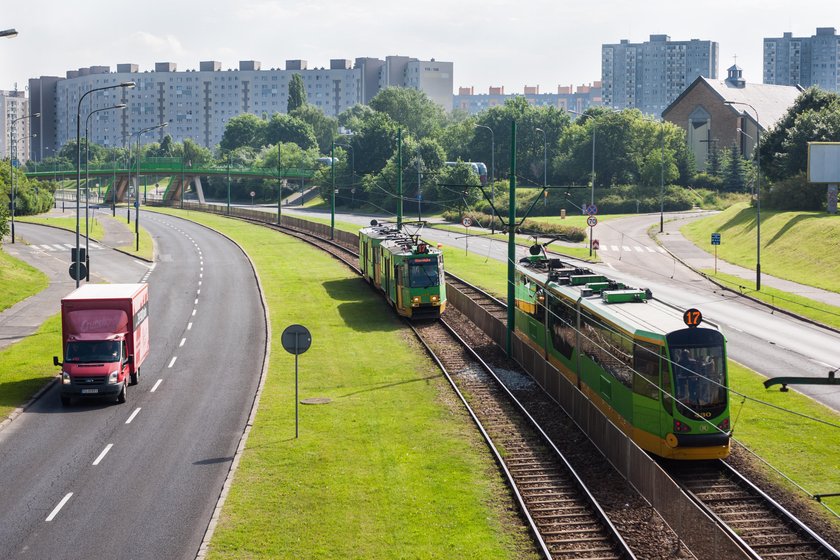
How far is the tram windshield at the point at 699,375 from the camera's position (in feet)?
74.6

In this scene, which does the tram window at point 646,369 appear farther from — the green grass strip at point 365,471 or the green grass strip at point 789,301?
the green grass strip at point 789,301

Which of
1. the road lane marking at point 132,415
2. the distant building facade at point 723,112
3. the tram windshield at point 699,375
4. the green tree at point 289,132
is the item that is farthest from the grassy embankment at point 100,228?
the green tree at point 289,132

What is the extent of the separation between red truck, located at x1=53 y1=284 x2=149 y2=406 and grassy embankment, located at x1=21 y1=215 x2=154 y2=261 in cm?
3823

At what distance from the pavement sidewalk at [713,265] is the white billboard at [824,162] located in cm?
1034

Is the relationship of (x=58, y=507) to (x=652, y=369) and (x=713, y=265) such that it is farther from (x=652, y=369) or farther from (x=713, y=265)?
(x=713, y=265)

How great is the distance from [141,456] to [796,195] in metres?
71.3

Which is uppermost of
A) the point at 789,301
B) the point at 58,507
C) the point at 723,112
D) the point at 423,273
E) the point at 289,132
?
the point at 289,132

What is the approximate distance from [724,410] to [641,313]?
12.1 ft

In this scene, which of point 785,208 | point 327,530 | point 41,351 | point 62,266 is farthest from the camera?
point 785,208

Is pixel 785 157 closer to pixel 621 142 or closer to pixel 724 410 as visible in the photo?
pixel 621 142

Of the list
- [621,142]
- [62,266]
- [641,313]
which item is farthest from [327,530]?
[621,142]

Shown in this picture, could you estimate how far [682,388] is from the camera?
22734mm

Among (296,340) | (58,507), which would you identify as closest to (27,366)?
(296,340)

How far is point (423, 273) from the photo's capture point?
4325 centimetres
